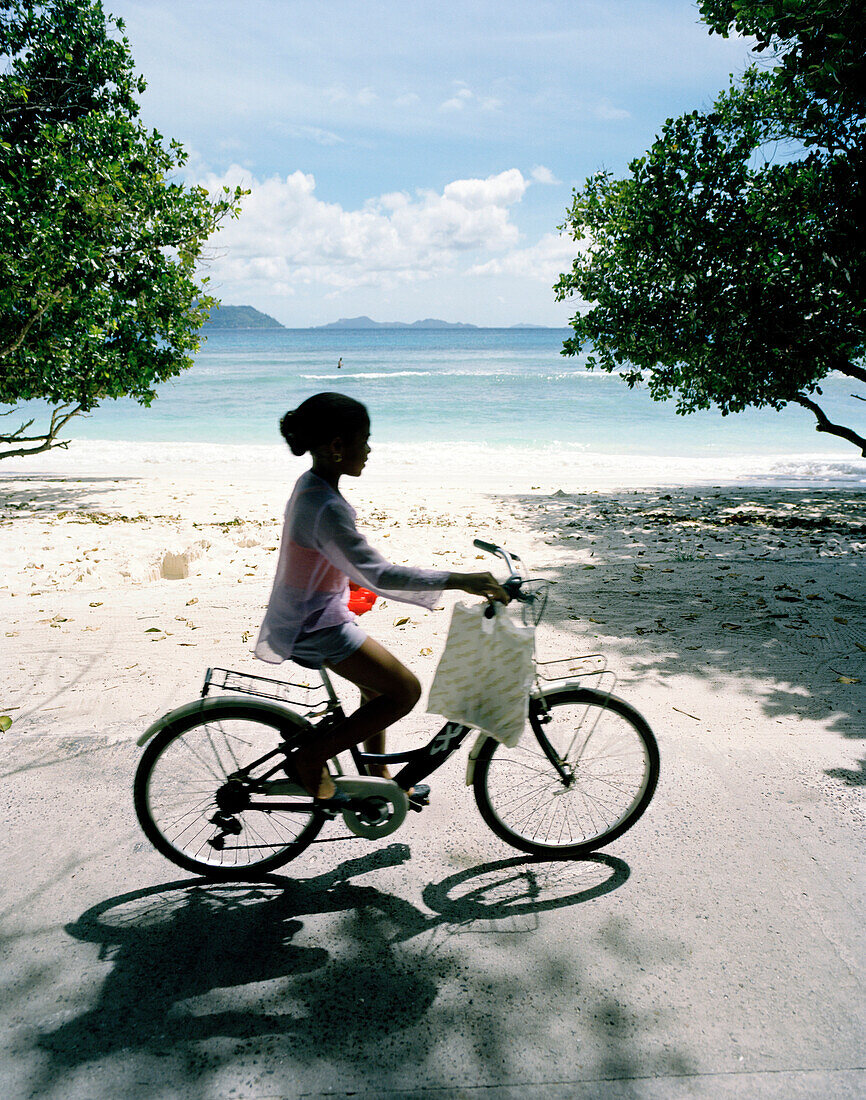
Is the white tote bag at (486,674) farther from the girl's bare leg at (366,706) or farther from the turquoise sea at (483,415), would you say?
the turquoise sea at (483,415)

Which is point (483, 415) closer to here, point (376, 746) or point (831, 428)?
point (831, 428)

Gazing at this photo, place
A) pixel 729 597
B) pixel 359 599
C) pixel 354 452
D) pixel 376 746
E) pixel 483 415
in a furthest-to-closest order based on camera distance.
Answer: pixel 483 415
pixel 729 597
pixel 376 746
pixel 359 599
pixel 354 452

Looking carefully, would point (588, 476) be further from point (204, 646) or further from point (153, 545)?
point (204, 646)

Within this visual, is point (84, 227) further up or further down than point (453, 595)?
further up

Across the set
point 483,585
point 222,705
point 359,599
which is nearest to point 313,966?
point 222,705

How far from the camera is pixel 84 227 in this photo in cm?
1155

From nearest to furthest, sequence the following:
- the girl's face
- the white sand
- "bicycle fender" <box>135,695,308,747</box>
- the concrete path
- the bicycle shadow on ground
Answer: the concrete path
the bicycle shadow on ground
the girl's face
"bicycle fender" <box>135,695,308,747</box>
the white sand

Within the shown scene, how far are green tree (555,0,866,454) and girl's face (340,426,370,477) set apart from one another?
8370 millimetres

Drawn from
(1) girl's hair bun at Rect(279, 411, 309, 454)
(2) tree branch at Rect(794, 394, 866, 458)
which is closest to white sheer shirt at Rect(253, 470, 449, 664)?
(1) girl's hair bun at Rect(279, 411, 309, 454)

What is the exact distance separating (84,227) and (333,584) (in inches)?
449

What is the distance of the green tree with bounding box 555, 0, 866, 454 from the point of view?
9.09m

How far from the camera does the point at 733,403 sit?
12008 mm

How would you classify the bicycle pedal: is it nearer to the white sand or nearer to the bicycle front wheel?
the bicycle front wheel

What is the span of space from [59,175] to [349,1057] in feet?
40.8
